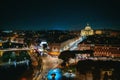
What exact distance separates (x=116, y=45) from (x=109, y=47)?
1.30m

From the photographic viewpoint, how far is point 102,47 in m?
47.8

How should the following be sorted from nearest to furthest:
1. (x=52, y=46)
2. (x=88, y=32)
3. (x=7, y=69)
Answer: (x=7, y=69) → (x=52, y=46) → (x=88, y=32)

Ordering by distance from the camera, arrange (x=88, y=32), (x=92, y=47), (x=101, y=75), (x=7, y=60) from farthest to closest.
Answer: (x=88, y=32) < (x=92, y=47) < (x=7, y=60) < (x=101, y=75)

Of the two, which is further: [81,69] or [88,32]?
[88,32]

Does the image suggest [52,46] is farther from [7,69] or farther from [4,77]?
[4,77]

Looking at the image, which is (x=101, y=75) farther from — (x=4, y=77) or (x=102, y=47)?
(x=102, y=47)

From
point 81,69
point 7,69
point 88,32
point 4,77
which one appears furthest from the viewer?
point 88,32

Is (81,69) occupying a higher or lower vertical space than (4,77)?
higher

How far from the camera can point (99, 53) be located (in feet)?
151

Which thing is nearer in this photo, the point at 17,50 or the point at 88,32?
the point at 17,50

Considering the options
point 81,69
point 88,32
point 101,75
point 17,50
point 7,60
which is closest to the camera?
point 101,75

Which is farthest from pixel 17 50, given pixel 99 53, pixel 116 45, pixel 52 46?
pixel 116 45

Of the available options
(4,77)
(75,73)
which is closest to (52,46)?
(4,77)

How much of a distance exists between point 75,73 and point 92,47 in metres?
28.9
